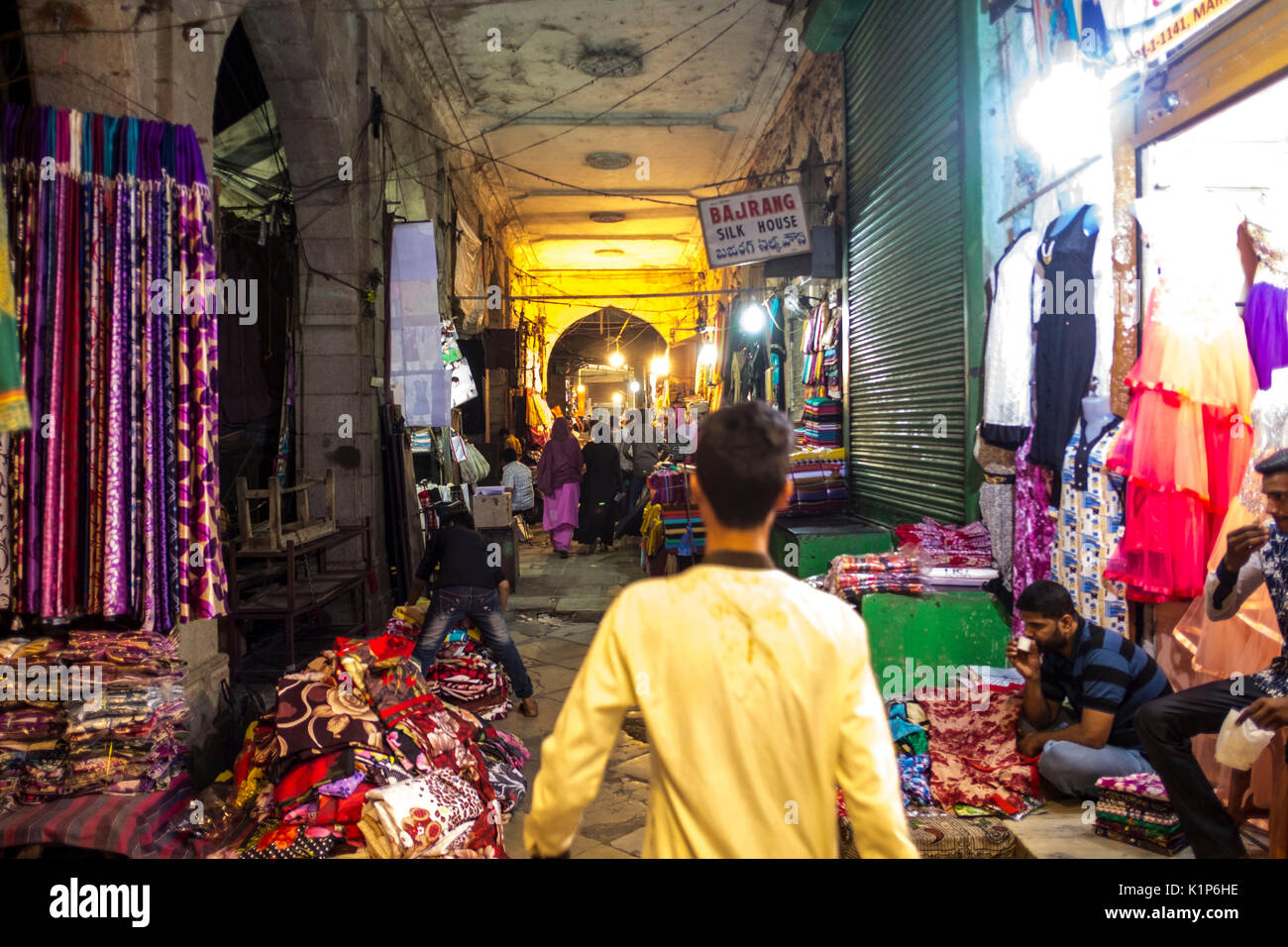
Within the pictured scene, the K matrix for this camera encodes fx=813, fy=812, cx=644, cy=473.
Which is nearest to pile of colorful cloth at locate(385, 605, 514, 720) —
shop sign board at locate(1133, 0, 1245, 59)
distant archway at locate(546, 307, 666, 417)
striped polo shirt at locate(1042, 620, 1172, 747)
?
striped polo shirt at locate(1042, 620, 1172, 747)

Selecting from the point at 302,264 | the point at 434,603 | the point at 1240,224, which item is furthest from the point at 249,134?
the point at 1240,224

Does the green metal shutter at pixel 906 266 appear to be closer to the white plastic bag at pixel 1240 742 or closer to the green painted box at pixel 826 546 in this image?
the green painted box at pixel 826 546

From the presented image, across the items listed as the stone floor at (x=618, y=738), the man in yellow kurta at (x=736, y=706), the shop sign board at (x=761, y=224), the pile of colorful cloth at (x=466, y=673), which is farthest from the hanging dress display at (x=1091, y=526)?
the shop sign board at (x=761, y=224)

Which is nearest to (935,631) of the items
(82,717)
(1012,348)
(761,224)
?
(1012,348)

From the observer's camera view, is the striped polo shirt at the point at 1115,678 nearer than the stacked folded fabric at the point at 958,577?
Yes

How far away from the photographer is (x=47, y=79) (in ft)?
12.7

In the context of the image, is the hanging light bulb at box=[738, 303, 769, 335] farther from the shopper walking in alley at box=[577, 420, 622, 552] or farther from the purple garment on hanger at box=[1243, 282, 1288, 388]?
the purple garment on hanger at box=[1243, 282, 1288, 388]

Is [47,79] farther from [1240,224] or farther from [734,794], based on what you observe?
[1240,224]

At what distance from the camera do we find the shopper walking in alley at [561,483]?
41.8 feet

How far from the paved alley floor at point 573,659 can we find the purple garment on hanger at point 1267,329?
3387 mm

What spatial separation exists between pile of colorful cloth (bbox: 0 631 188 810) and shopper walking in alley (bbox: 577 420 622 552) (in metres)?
9.16

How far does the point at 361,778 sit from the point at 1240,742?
3480mm

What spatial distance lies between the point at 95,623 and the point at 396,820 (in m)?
1.95

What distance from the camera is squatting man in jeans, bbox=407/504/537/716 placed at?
18.2 ft
